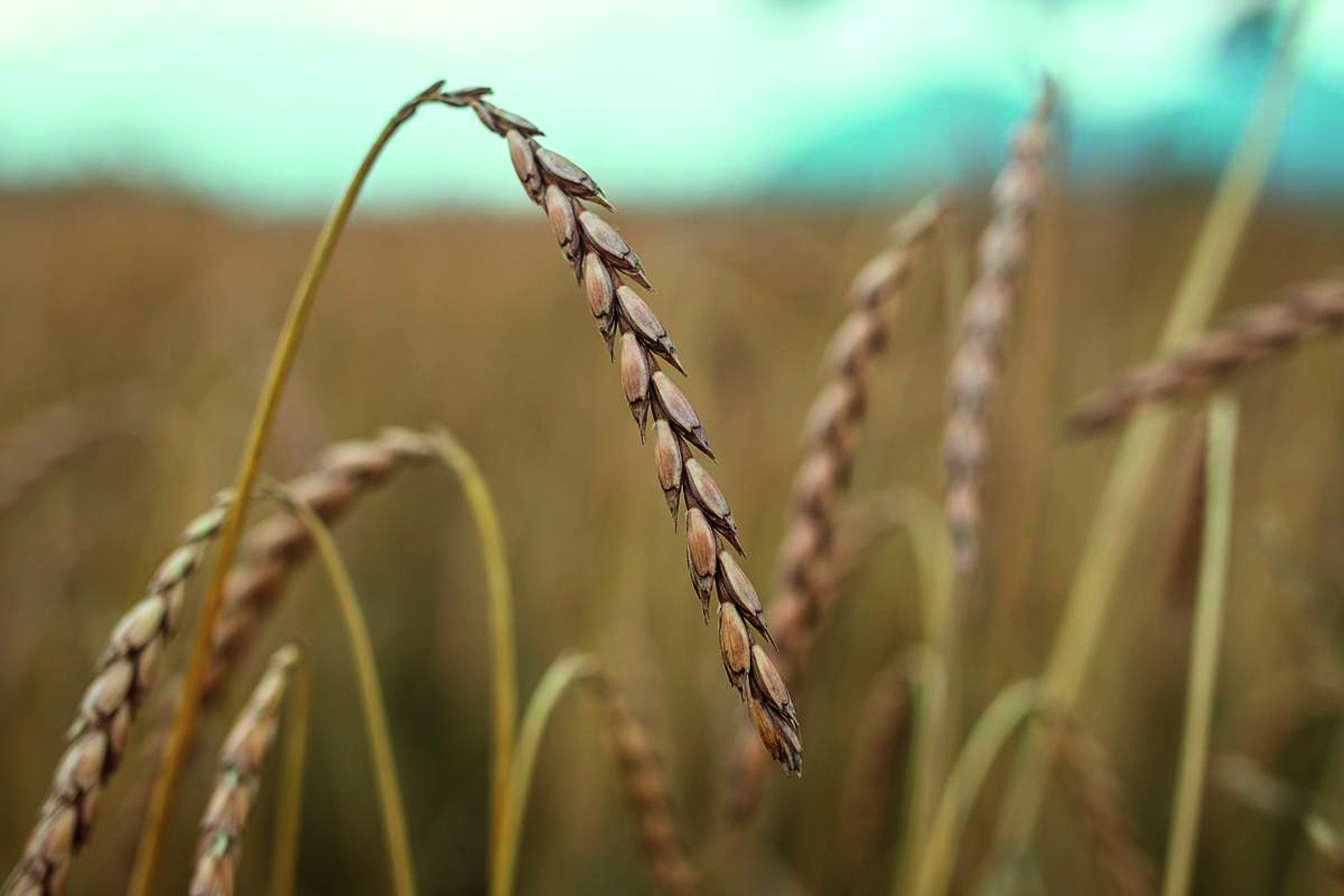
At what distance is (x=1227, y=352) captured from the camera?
76cm

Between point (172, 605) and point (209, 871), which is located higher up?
point (172, 605)

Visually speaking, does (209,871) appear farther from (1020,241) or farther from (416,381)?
(416,381)

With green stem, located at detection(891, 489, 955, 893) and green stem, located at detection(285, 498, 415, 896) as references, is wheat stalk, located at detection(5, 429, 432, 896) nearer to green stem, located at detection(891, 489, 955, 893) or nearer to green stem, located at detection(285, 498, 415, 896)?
green stem, located at detection(285, 498, 415, 896)

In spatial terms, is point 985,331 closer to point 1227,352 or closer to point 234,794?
point 1227,352

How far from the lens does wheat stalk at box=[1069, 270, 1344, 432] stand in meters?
0.73

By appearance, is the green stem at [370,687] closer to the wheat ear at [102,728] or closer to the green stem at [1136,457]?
the wheat ear at [102,728]

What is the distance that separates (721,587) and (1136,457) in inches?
32.5

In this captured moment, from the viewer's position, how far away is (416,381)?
3367mm

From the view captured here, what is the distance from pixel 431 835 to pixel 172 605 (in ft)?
4.36

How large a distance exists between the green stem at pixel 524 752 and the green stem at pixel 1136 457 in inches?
16.8

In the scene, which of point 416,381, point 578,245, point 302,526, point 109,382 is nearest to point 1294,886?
point 302,526

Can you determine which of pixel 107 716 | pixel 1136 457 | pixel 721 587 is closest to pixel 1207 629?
pixel 1136 457

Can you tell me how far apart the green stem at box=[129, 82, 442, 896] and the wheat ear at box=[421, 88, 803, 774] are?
0.11 m

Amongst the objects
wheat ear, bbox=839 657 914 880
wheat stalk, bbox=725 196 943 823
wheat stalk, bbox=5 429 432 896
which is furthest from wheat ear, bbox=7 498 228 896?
wheat ear, bbox=839 657 914 880
